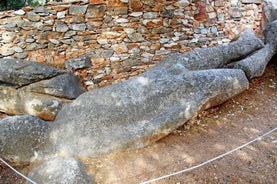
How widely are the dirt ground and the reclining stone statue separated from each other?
A: 0.14 metres

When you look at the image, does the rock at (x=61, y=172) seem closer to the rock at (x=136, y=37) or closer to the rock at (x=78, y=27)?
the rock at (x=78, y=27)

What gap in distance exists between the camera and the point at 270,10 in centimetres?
414

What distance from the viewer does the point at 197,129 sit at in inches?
116

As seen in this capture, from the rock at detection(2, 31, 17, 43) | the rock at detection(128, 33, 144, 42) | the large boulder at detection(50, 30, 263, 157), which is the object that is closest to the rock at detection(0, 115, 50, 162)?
the large boulder at detection(50, 30, 263, 157)

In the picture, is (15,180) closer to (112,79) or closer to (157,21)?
(112,79)

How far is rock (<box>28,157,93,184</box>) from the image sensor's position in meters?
2.16

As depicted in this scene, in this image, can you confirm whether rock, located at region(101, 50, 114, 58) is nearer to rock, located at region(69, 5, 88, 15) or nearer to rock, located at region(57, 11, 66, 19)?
rock, located at region(69, 5, 88, 15)

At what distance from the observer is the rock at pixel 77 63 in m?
3.45

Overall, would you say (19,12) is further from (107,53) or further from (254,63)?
(254,63)

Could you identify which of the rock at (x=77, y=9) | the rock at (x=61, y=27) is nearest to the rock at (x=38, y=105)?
the rock at (x=61, y=27)

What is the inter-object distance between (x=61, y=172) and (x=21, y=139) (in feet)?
1.89

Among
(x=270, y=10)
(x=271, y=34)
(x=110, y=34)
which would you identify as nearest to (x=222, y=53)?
(x=271, y=34)

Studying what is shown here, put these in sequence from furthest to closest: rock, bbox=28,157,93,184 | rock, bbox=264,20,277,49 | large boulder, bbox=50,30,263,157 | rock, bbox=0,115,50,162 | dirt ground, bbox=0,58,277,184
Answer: rock, bbox=264,20,277,49, large boulder, bbox=50,30,263,157, rock, bbox=0,115,50,162, dirt ground, bbox=0,58,277,184, rock, bbox=28,157,93,184

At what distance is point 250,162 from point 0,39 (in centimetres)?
294
